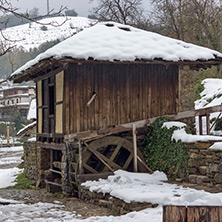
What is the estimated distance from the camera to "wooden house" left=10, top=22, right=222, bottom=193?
10859 millimetres

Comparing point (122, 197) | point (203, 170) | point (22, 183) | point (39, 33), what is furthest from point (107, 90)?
point (39, 33)

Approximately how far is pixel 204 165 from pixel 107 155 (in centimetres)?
363

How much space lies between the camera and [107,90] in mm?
11578

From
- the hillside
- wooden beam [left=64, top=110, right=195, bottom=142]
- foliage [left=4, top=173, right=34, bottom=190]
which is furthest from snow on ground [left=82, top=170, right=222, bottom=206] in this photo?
the hillside

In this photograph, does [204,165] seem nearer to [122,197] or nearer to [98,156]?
[122,197]

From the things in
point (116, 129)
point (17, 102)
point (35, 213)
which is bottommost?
point (35, 213)

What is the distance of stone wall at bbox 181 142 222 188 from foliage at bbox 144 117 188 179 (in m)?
0.25

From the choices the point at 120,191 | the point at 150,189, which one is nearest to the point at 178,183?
the point at 150,189

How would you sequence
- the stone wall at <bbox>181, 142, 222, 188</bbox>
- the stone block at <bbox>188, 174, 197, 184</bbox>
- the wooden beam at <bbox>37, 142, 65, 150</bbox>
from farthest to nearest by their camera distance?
the wooden beam at <bbox>37, 142, 65, 150</bbox> → the stone block at <bbox>188, 174, 197, 184</bbox> → the stone wall at <bbox>181, 142, 222, 188</bbox>

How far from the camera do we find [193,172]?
9.54 metres

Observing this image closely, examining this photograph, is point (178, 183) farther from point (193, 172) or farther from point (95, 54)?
point (95, 54)

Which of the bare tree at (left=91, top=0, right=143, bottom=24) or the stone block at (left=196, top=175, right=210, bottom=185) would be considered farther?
the bare tree at (left=91, top=0, right=143, bottom=24)

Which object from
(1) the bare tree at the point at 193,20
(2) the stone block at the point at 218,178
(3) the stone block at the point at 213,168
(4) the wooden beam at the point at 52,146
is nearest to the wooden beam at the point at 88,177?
(4) the wooden beam at the point at 52,146

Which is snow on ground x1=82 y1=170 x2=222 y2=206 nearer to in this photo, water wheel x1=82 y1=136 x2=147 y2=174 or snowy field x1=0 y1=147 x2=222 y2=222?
snowy field x1=0 y1=147 x2=222 y2=222
